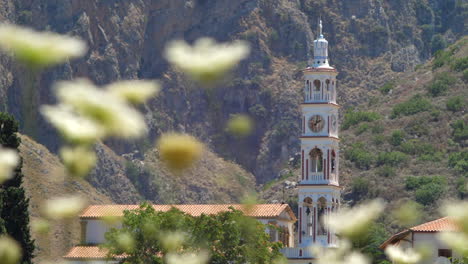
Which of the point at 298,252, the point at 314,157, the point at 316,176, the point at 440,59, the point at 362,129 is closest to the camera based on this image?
the point at 298,252

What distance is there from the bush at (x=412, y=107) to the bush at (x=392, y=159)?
10580mm

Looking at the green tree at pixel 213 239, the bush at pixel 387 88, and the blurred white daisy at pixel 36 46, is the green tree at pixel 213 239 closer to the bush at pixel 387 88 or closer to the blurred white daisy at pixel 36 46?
the blurred white daisy at pixel 36 46

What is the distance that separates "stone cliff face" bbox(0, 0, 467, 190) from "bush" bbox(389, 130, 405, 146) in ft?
37.4

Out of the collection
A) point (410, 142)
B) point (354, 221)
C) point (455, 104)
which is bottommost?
Result: point (354, 221)

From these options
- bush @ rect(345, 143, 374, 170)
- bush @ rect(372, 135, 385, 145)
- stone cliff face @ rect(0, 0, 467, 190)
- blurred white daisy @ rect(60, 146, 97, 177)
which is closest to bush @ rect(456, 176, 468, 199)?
bush @ rect(345, 143, 374, 170)

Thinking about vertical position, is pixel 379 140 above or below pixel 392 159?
above

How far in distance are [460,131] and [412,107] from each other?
9261 mm

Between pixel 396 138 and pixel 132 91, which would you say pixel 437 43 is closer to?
pixel 396 138

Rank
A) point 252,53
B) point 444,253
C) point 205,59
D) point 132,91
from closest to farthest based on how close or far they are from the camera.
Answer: point 205,59, point 132,91, point 444,253, point 252,53

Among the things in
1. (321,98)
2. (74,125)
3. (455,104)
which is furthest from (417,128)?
(74,125)

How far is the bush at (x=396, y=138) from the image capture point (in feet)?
468

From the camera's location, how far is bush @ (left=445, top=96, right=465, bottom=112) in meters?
145

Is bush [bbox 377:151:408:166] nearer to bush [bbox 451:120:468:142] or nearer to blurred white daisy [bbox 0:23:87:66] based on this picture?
bush [bbox 451:120:468:142]

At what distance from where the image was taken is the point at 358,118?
492 ft
